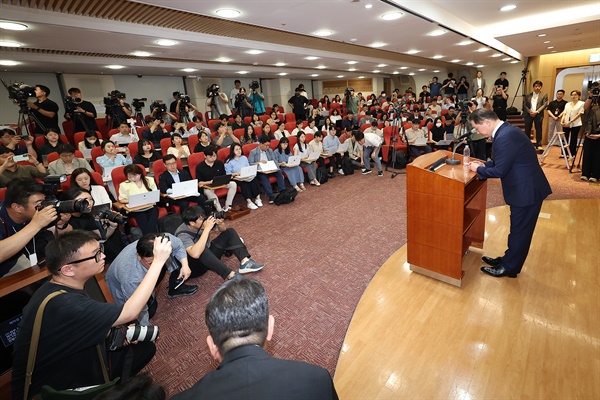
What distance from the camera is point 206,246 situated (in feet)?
10.1

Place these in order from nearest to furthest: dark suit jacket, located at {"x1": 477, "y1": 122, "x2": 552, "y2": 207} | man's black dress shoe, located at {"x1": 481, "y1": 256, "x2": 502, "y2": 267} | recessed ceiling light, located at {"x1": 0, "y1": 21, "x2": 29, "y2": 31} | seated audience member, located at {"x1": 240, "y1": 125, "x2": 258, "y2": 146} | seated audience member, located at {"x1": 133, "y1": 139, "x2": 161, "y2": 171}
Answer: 1. dark suit jacket, located at {"x1": 477, "y1": 122, "x2": 552, "y2": 207}
2. man's black dress shoe, located at {"x1": 481, "y1": 256, "x2": 502, "y2": 267}
3. recessed ceiling light, located at {"x1": 0, "y1": 21, "x2": 29, "y2": 31}
4. seated audience member, located at {"x1": 133, "y1": 139, "x2": 161, "y2": 171}
5. seated audience member, located at {"x1": 240, "y1": 125, "x2": 258, "y2": 146}

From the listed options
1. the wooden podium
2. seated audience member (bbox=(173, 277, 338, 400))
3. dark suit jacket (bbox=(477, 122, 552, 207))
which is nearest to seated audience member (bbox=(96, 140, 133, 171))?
the wooden podium

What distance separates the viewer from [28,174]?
13.5ft

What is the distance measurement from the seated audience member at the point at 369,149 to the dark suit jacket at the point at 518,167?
4.48 m

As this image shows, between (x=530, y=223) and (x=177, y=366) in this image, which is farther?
(x=530, y=223)

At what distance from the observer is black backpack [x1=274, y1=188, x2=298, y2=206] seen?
17.7ft

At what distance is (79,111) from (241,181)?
3.92 metres

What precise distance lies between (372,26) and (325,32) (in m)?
0.86

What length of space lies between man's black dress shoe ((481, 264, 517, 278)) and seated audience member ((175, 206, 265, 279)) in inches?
88.7

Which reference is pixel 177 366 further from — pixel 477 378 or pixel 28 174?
pixel 28 174

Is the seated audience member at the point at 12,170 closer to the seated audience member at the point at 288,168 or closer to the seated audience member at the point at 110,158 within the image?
the seated audience member at the point at 110,158

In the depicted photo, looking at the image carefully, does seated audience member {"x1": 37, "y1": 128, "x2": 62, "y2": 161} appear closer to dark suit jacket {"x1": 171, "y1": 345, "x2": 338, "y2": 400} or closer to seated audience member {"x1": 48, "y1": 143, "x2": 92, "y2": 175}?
seated audience member {"x1": 48, "y1": 143, "x2": 92, "y2": 175}

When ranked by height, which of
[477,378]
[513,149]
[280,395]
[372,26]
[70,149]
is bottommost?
[477,378]

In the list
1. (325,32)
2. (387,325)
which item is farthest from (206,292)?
(325,32)
